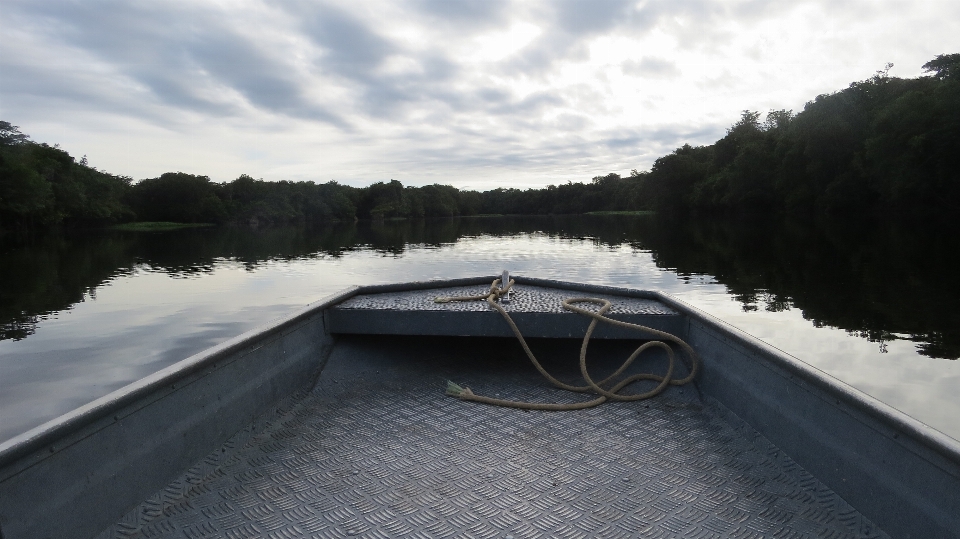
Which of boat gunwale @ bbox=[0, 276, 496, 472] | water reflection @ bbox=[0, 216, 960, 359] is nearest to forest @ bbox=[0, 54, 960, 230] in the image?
water reflection @ bbox=[0, 216, 960, 359]

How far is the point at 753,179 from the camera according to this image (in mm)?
58344

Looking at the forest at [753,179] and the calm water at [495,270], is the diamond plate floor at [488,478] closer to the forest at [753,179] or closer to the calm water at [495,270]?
the calm water at [495,270]

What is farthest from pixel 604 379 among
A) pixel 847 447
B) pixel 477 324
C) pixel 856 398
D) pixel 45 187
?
pixel 45 187

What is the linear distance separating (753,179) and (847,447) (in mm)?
63793

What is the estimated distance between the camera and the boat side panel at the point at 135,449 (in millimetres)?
1611

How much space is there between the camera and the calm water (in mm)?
6914

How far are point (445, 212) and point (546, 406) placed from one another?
132958 mm

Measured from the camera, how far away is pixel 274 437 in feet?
9.57

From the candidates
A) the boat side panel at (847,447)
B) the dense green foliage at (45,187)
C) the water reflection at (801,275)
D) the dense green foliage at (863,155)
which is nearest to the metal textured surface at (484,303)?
the boat side panel at (847,447)

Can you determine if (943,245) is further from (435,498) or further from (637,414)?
(435,498)

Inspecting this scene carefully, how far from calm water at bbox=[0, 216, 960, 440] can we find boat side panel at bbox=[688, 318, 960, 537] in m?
3.95

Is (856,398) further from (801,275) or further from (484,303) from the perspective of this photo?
(801,275)

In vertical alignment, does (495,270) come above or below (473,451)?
below

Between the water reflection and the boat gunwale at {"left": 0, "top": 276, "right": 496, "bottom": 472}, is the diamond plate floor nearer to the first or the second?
the boat gunwale at {"left": 0, "top": 276, "right": 496, "bottom": 472}
